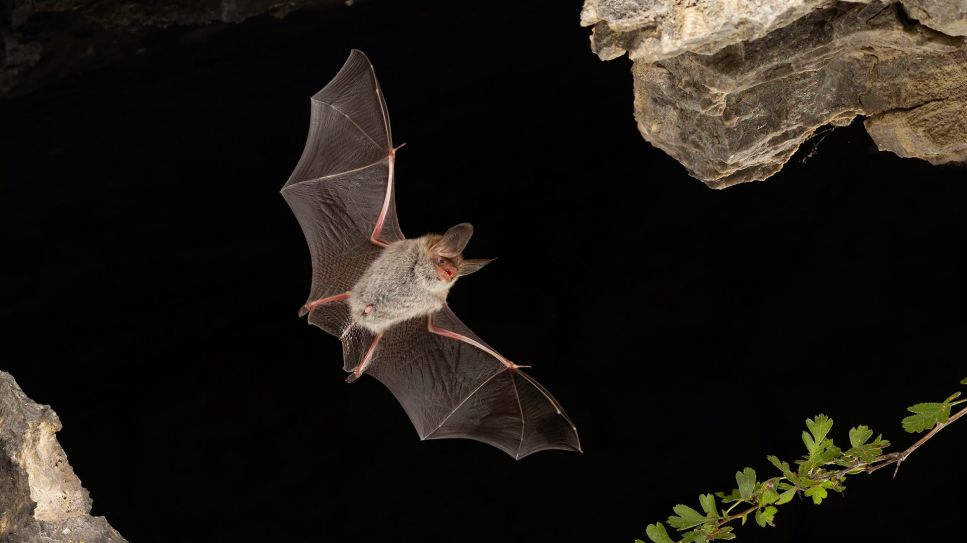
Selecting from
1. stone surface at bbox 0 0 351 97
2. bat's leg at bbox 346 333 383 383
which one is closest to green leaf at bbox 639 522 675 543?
bat's leg at bbox 346 333 383 383

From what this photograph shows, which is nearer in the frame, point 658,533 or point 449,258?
point 658,533

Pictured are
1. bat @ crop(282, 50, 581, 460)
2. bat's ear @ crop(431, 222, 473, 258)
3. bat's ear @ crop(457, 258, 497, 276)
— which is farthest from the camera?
bat @ crop(282, 50, 581, 460)

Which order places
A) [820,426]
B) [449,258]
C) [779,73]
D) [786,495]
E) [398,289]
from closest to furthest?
[820,426] → [786,495] → [779,73] → [449,258] → [398,289]

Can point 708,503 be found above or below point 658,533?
above

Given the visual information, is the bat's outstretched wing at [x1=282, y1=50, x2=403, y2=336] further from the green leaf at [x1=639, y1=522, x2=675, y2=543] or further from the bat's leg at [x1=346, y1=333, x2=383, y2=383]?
the green leaf at [x1=639, y1=522, x2=675, y2=543]

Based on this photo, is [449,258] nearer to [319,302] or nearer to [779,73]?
[319,302]

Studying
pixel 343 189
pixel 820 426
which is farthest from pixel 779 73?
pixel 343 189
